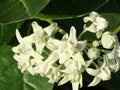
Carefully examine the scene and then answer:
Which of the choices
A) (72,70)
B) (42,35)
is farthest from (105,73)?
(42,35)

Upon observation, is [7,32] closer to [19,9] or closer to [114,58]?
[19,9]

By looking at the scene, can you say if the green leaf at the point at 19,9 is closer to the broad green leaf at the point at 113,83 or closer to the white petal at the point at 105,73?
the white petal at the point at 105,73

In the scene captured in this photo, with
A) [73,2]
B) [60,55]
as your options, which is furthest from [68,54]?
[73,2]

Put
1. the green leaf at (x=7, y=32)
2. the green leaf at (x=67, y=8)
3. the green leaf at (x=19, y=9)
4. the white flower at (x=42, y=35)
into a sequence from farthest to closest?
the green leaf at (x=7, y=32) → the green leaf at (x=67, y=8) → the white flower at (x=42, y=35) → the green leaf at (x=19, y=9)

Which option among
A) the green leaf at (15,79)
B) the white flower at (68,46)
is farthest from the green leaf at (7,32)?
the white flower at (68,46)

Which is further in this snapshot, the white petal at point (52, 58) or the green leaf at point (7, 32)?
the green leaf at point (7, 32)

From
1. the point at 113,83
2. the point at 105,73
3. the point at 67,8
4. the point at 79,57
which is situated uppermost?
the point at 67,8
